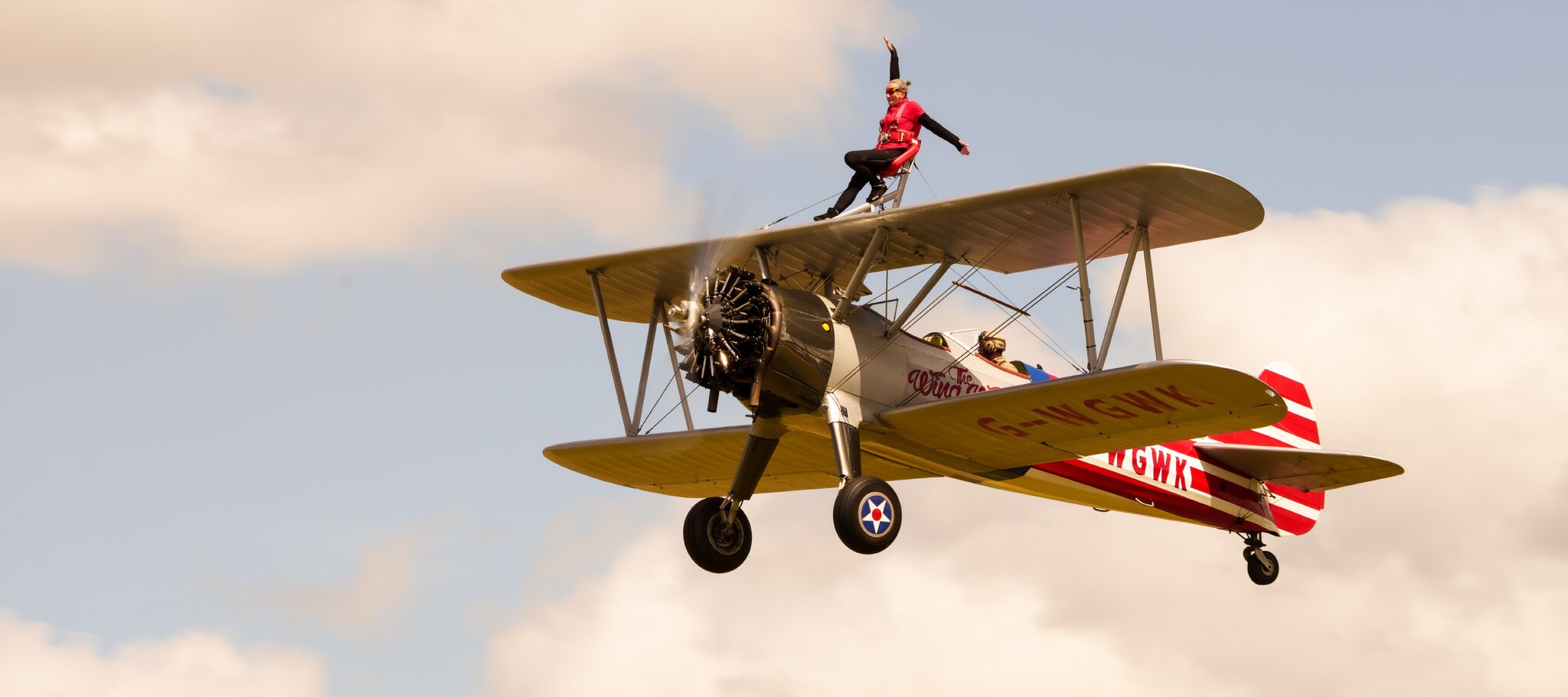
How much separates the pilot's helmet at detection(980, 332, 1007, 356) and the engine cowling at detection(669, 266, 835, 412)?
2065mm

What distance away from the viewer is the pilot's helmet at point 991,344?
1620 centimetres

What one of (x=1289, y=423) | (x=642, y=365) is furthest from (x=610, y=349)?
(x=1289, y=423)

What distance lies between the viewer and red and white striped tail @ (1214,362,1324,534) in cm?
1938

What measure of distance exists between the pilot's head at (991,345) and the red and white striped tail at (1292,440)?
12.4 ft

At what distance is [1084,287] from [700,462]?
4.99m

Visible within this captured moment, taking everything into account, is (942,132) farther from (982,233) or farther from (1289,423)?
(1289,423)

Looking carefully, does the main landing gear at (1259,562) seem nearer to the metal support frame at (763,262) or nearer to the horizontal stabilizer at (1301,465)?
the horizontal stabilizer at (1301,465)

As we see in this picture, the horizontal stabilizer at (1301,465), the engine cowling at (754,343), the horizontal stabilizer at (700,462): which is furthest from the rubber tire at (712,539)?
the horizontal stabilizer at (1301,465)

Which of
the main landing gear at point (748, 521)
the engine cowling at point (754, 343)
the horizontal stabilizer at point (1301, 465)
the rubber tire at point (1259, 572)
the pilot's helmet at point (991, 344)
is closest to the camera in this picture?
the main landing gear at point (748, 521)

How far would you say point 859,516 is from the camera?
13891 millimetres

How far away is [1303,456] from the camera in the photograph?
17.7 meters

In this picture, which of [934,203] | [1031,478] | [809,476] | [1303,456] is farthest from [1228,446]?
[934,203]

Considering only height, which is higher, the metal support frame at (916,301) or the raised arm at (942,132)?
the raised arm at (942,132)

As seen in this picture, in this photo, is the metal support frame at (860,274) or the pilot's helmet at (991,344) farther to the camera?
the pilot's helmet at (991,344)
